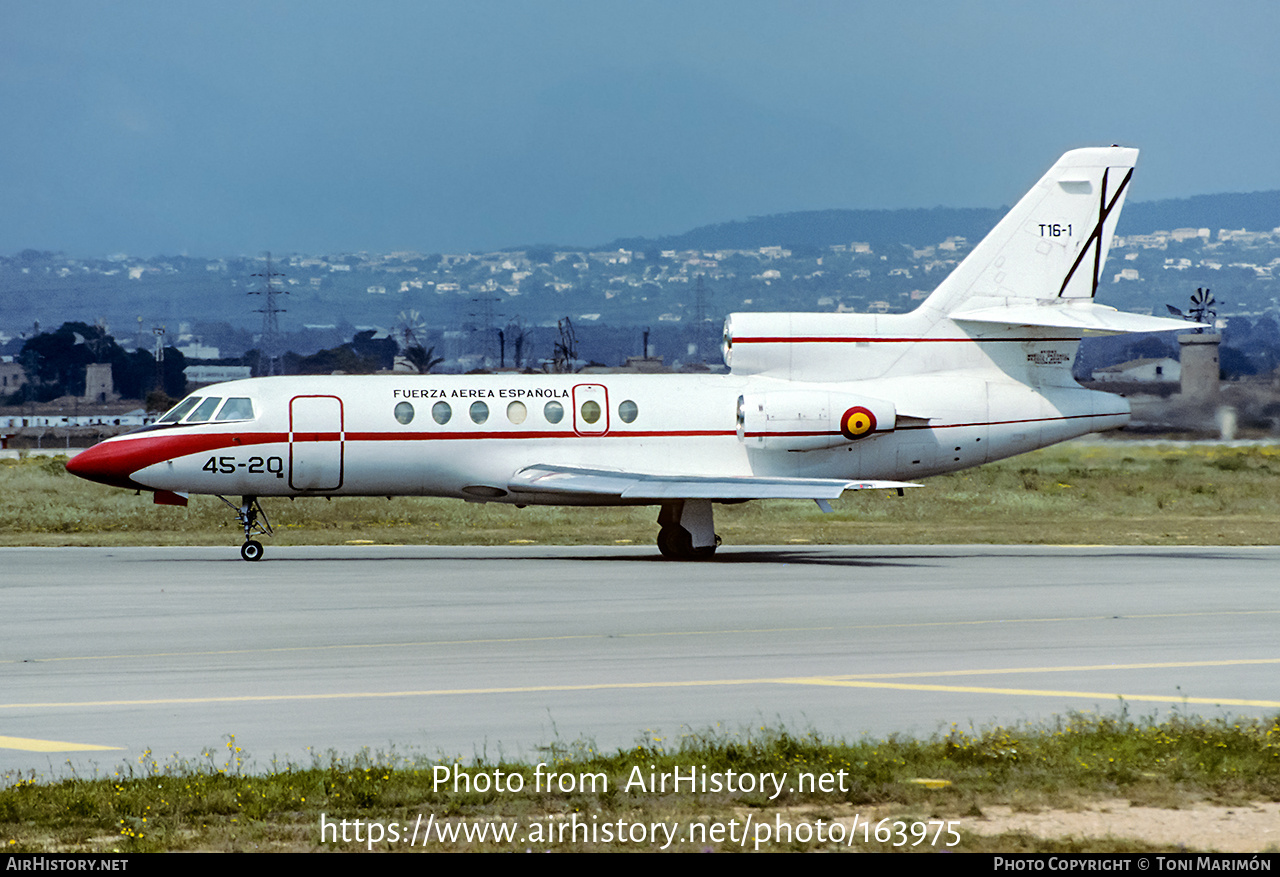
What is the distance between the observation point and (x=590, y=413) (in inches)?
1176

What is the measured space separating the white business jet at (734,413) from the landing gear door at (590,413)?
39 mm

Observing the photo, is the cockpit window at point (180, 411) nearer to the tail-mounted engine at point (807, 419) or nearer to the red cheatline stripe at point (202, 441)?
the red cheatline stripe at point (202, 441)

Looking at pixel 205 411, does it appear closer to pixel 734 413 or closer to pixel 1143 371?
pixel 734 413

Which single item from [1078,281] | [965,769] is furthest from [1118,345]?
[965,769]

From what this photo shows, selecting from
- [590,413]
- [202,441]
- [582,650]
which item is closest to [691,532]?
[590,413]

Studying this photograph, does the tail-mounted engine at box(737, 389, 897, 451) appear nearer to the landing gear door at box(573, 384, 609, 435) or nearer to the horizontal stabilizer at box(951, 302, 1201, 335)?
the landing gear door at box(573, 384, 609, 435)

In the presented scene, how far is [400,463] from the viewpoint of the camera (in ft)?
97.0

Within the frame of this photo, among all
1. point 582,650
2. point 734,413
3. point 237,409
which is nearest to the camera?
point 582,650

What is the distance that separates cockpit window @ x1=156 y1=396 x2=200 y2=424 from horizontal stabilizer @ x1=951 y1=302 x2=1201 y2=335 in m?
15.4

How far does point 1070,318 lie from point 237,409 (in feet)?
54.7

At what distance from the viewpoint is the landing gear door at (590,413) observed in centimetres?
2981

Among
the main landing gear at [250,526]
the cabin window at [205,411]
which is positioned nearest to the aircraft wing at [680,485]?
the main landing gear at [250,526]

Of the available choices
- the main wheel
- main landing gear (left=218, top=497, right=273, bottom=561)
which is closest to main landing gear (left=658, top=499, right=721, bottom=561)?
the main wheel
